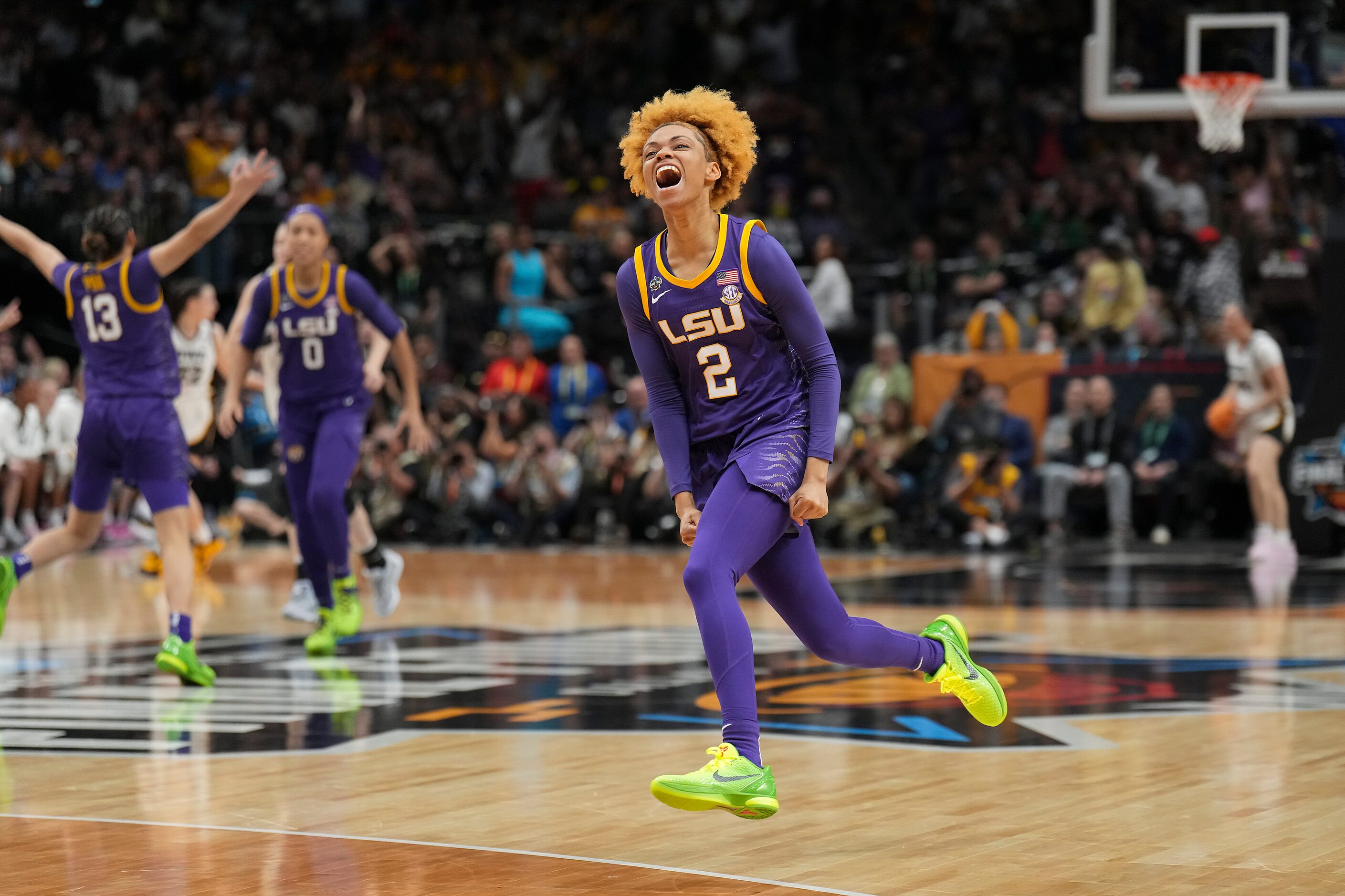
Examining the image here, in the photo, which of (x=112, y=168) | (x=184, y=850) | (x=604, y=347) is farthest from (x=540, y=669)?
(x=112, y=168)

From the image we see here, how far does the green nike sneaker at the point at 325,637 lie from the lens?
30.5 feet

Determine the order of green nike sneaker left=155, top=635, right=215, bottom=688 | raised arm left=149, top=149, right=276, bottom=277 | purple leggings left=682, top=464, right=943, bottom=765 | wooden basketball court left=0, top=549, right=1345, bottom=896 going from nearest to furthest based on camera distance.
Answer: wooden basketball court left=0, top=549, right=1345, bottom=896 < purple leggings left=682, top=464, right=943, bottom=765 < raised arm left=149, top=149, right=276, bottom=277 < green nike sneaker left=155, top=635, right=215, bottom=688

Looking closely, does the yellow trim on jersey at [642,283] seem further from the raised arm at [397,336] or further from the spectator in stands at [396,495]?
the spectator in stands at [396,495]

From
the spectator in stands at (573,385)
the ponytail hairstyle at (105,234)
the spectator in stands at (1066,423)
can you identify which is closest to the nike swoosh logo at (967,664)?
the ponytail hairstyle at (105,234)

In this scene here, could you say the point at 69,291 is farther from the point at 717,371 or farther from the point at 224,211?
the point at 717,371

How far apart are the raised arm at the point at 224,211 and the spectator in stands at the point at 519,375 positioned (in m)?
10.5

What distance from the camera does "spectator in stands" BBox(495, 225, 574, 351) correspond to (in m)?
19.3

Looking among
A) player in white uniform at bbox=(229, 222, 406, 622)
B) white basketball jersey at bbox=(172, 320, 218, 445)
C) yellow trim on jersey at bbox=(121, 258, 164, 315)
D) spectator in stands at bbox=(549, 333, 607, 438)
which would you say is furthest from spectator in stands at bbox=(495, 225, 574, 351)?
yellow trim on jersey at bbox=(121, 258, 164, 315)

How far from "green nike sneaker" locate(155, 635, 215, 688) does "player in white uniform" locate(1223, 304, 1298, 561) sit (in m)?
9.25

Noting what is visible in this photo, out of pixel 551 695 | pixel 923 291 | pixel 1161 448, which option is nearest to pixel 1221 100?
pixel 1161 448

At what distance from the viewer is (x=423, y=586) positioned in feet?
44.0

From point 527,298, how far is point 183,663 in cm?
1159

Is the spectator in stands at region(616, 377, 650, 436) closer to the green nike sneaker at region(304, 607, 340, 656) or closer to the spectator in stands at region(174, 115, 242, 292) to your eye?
the spectator in stands at region(174, 115, 242, 292)

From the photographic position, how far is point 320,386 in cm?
927
